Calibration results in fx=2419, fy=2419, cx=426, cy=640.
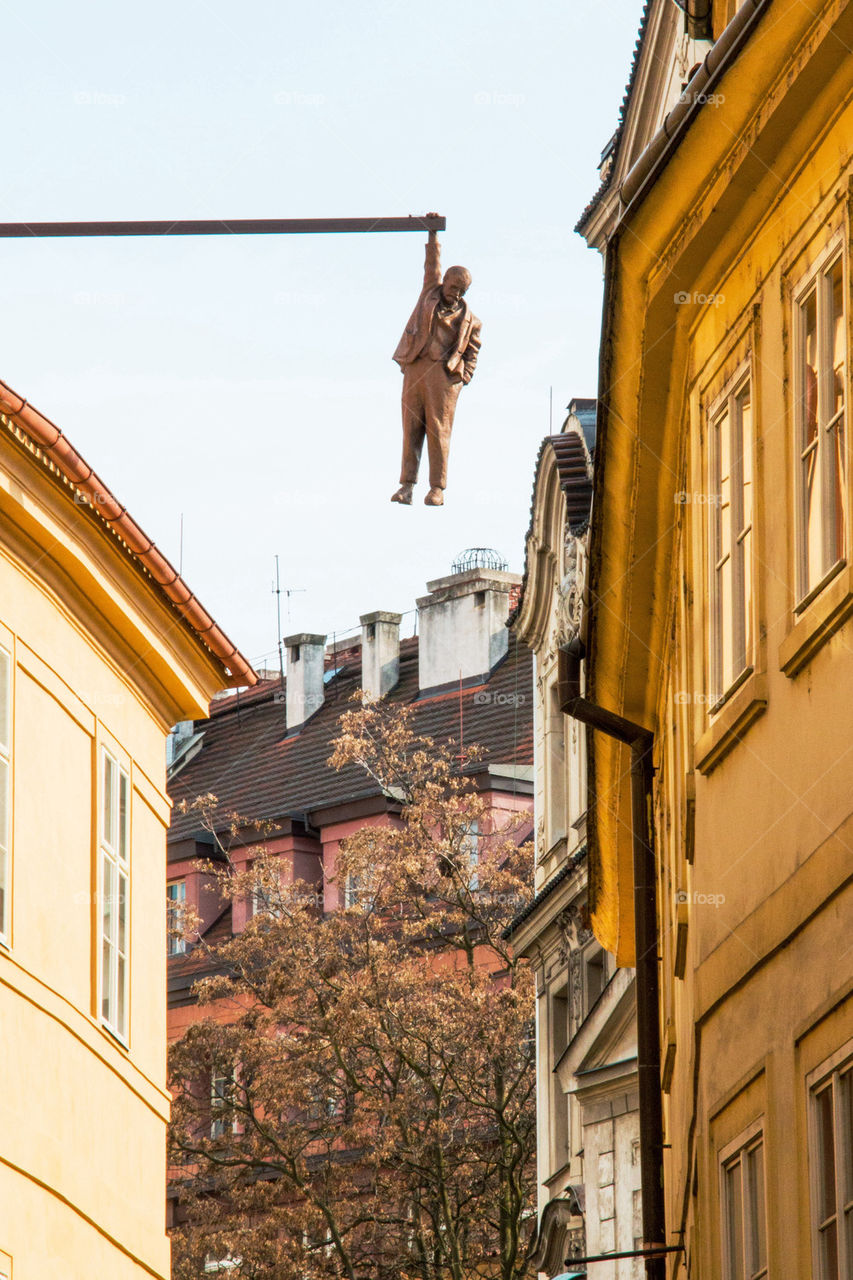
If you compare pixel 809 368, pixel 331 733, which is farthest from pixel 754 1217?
pixel 331 733

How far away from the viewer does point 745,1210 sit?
9875mm

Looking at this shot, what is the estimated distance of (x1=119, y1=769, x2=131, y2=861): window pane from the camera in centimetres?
1662

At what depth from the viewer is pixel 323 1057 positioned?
34.5 m

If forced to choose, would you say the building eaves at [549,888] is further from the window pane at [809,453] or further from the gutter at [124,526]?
the window pane at [809,453]

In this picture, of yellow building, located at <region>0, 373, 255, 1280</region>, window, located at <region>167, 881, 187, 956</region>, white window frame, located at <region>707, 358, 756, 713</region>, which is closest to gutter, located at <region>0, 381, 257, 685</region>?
yellow building, located at <region>0, 373, 255, 1280</region>

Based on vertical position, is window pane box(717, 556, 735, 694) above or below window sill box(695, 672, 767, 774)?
above

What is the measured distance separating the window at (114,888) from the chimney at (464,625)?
114 feet

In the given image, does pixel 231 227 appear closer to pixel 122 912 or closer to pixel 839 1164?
pixel 839 1164

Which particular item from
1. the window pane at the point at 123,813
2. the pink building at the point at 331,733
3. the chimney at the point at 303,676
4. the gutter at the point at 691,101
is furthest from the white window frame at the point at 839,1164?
the chimney at the point at 303,676

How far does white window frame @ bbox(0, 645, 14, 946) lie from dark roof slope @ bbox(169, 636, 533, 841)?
31.6 metres

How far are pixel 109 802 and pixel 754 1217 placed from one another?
7426 millimetres

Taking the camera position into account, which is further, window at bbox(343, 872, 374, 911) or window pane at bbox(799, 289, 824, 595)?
window at bbox(343, 872, 374, 911)

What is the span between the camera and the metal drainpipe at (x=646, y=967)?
619 inches

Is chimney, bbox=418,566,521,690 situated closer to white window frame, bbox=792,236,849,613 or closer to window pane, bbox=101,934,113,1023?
window pane, bbox=101,934,113,1023
